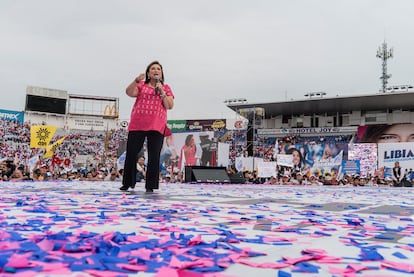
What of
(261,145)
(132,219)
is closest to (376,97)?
(261,145)

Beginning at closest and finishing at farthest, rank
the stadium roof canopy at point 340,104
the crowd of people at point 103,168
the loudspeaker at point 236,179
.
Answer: the crowd of people at point 103,168 < the loudspeaker at point 236,179 < the stadium roof canopy at point 340,104

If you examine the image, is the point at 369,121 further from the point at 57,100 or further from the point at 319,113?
the point at 57,100

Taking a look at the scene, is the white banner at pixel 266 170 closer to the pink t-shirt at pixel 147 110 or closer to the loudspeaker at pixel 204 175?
the loudspeaker at pixel 204 175

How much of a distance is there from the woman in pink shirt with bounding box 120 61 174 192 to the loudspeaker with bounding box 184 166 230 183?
717 cm

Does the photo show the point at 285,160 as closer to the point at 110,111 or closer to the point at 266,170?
the point at 266,170

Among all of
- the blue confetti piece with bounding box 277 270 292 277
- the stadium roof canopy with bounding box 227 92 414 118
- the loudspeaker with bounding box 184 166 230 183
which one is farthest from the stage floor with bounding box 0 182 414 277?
the stadium roof canopy with bounding box 227 92 414 118

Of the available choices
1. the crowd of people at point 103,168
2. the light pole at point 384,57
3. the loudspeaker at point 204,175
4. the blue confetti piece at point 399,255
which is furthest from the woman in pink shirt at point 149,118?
the light pole at point 384,57

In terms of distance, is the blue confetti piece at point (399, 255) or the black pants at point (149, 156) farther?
the black pants at point (149, 156)

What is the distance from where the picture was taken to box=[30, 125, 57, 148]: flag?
38.0 feet

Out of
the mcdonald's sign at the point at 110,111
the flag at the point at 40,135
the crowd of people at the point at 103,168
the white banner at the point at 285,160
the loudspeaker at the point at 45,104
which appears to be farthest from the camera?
the mcdonald's sign at the point at 110,111

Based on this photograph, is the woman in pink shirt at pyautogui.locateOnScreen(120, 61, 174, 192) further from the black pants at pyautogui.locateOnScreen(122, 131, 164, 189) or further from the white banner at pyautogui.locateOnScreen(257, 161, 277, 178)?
the white banner at pyautogui.locateOnScreen(257, 161, 277, 178)

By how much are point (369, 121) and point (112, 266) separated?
98.6 ft

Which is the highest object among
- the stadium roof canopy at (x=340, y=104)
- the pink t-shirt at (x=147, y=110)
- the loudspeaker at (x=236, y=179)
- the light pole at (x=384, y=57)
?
the light pole at (x=384, y=57)

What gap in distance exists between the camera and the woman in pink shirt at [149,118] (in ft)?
14.7
